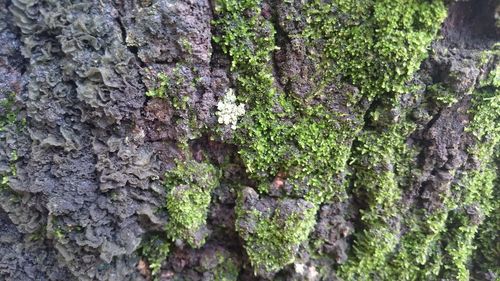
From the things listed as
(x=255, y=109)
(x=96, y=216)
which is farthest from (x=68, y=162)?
(x=255, y=109)

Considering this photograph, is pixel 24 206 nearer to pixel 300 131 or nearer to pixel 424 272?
pixel 300 131

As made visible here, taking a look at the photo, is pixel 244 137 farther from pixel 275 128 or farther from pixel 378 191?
pixel 378 191

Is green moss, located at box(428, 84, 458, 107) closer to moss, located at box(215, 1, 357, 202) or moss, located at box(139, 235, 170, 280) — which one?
moss, located at box(215, 1, 357, 202)

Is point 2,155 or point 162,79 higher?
point 162,79

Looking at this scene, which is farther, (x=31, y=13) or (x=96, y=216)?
(x=96, y=216)

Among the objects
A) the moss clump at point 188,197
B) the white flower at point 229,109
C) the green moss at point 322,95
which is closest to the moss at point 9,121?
the moss clump at point 188,197

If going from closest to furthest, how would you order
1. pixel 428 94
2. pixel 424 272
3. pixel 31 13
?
pixel 31 13 < pixel 428 94 < pixel 424 272

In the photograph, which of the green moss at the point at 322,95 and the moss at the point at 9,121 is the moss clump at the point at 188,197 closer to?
the green moss at the point at 322,95
